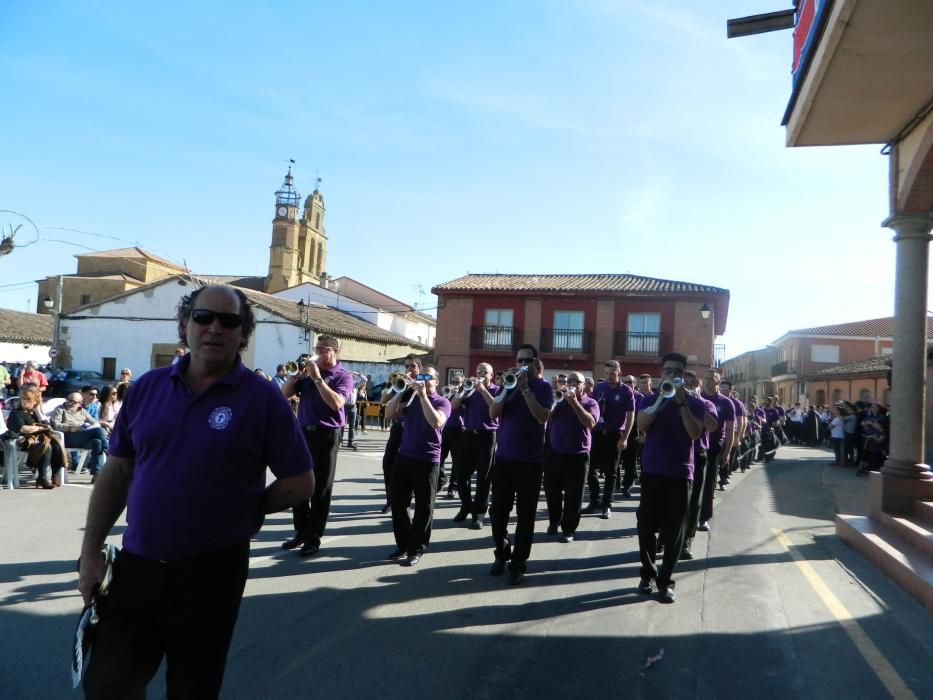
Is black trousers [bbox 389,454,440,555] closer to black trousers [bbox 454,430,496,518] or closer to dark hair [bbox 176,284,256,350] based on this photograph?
black trousers [bbox 454,430,496,518]

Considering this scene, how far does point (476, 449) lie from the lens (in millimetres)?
8633

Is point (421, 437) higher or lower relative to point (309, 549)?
higher

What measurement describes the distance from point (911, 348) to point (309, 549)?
6.88m

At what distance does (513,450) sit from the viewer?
566cm

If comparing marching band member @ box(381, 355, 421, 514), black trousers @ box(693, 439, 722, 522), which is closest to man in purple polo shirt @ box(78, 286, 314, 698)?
marching band member @ box(381, 355, 421, 514)

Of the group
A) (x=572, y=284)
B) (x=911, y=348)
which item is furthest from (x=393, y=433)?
(x=572, y=284)

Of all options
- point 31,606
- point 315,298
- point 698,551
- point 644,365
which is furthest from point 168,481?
point 315,298

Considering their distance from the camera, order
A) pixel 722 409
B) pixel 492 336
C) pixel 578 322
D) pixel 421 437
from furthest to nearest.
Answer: pixel 492 336, pixel 578 322, pixel 722 409, pixel 421 437

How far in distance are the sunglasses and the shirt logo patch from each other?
338 mm

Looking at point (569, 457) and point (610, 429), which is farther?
point (610, 429)

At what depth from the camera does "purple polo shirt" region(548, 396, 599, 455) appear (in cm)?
714

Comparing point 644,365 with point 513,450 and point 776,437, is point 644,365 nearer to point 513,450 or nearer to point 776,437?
point 776,437

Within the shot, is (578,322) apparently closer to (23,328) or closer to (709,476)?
(709,476)

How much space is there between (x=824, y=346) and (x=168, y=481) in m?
54.9
